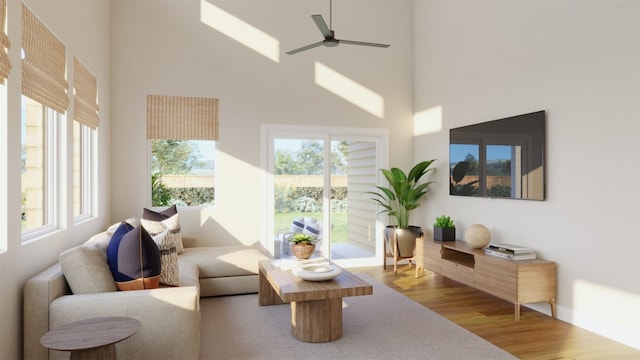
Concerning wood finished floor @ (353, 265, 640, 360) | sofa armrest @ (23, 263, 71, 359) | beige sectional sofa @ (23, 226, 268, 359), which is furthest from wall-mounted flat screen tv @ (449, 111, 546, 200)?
sofa armrest @ (23, 263, 71, 359)

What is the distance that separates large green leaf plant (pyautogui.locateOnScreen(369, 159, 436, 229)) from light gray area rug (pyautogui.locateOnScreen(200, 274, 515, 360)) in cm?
181

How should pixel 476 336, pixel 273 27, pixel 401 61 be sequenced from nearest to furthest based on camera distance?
pixel 476 336 → pixel 273 27 → pixel 401 61

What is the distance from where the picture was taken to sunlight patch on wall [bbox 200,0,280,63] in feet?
18.6

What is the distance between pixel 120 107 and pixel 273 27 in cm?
226

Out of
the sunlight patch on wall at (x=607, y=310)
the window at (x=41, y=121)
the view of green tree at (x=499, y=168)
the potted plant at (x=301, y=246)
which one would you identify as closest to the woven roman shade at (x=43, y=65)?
the window at (x=41, y=121)

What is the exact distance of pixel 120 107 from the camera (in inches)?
212

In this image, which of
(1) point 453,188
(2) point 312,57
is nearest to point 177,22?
(2) point 312,57

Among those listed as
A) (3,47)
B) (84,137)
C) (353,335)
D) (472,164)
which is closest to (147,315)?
(353,335)

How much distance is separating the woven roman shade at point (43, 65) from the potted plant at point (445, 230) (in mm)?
4087

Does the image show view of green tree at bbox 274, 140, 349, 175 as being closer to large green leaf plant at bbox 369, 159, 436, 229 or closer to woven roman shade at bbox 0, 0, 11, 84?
large green leaf plant at bbox 369, 159, 436, 229

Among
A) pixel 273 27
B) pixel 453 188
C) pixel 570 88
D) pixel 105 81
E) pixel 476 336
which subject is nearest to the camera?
pixel 476 336

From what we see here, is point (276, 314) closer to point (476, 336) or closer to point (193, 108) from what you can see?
point (476, 336)

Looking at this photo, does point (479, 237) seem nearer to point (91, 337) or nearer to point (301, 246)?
point (301, 246)

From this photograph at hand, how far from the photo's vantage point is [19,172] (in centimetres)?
268
